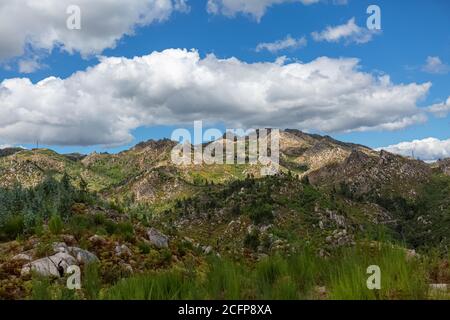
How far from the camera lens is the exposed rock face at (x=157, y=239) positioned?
22059 mm

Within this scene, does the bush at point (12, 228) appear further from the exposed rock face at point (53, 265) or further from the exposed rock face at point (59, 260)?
the exposed rock face at point (53, 265)

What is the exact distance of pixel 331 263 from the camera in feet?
31.2

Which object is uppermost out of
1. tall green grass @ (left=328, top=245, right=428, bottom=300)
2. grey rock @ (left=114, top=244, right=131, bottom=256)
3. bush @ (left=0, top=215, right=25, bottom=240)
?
bush @ (left=0, top=215, right=25, bottom=240)

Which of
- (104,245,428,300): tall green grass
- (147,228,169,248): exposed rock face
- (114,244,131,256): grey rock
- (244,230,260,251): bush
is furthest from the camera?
(244,230,260,251): bush

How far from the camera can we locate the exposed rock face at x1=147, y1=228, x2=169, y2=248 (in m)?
22.1

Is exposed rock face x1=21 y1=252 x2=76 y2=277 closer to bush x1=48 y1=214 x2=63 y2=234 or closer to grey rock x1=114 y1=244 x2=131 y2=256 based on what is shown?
grey rock x1=114 y1=244 x2=131 y2=256

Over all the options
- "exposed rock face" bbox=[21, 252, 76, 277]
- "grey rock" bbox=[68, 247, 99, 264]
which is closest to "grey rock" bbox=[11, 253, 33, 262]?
"exposed rock face" bbox=[21, 252, 76, 277]

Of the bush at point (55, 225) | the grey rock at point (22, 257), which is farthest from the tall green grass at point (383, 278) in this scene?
the bush at point (55, 225)

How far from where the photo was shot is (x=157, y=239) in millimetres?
22469

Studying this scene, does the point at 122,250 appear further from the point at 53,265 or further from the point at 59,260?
the point at 53,265

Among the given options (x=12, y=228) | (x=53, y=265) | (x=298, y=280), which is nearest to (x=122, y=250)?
(x=53, y=265)
